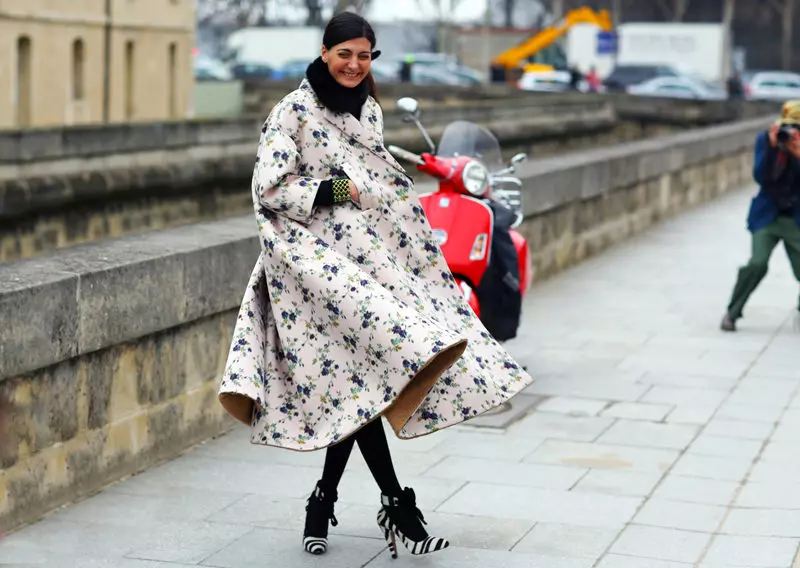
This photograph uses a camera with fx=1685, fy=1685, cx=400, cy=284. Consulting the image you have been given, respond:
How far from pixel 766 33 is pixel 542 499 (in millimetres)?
75710

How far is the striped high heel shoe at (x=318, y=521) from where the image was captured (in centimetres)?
544

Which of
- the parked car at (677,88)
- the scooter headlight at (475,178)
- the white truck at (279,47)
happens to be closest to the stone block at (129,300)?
the scooter headlight at (475,178)

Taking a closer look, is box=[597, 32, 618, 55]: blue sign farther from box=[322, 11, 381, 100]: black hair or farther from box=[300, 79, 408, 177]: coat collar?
box=[322, 11, 381, 100]: black hair

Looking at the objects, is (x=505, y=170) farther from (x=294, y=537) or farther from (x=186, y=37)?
(x=186, y=37)

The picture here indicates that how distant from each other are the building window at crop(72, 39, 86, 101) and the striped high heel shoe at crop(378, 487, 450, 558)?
34.7 m

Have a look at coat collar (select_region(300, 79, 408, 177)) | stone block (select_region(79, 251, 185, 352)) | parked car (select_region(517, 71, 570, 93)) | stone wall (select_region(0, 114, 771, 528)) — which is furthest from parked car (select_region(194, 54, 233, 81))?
coat collar (select_region(300, 79, 408, 177))

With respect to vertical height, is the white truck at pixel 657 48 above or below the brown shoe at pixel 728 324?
above

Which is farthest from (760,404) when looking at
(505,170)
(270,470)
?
(270,470)

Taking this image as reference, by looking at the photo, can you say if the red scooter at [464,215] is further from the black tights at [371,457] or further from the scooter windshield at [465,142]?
the black tights at [371,457]

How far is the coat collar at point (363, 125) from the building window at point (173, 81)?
38905mm

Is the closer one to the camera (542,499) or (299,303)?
(299,303)

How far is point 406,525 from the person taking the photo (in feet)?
17.6

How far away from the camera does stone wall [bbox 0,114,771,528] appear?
5.68 metres

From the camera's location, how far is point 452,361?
199 inches
